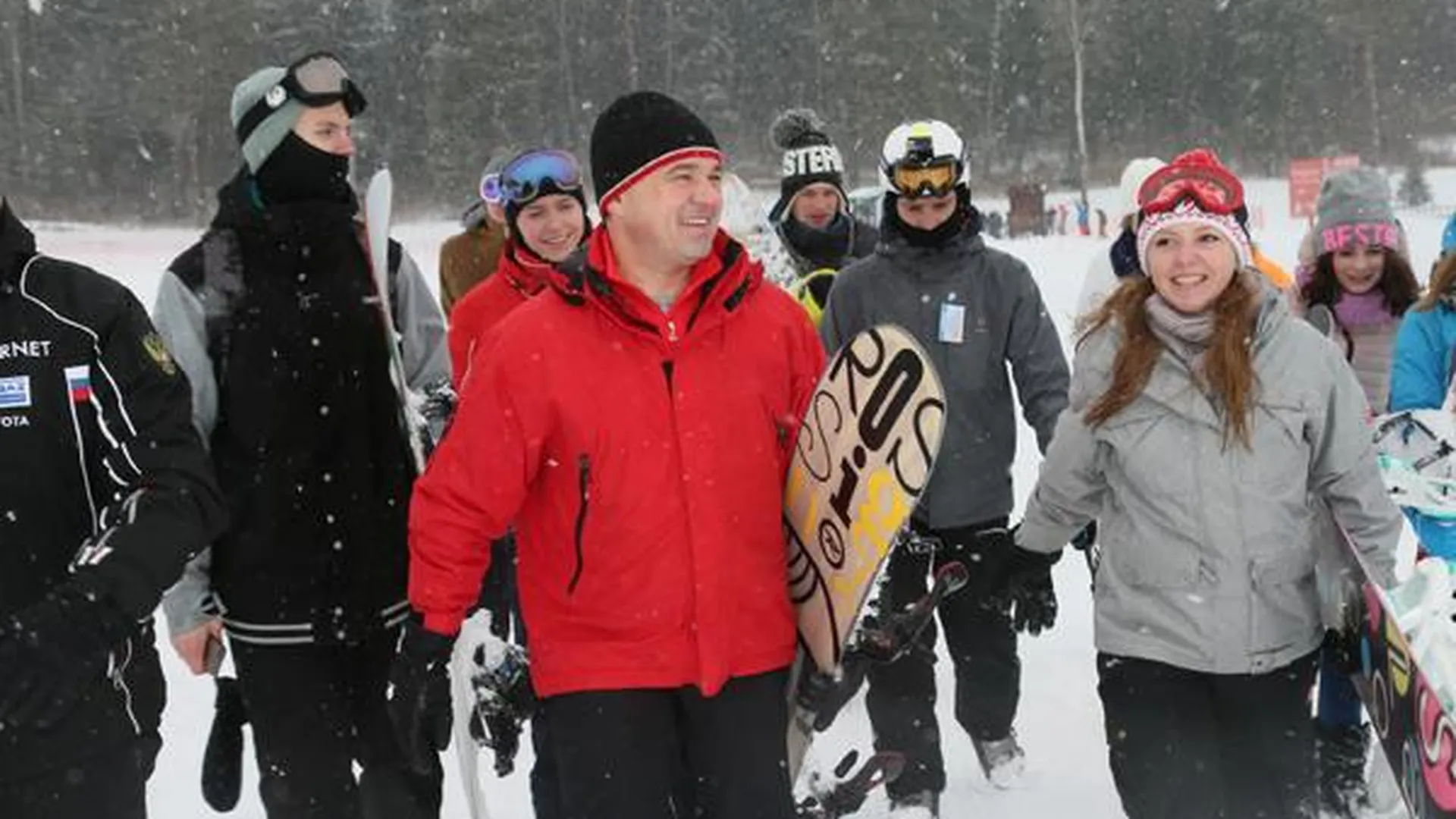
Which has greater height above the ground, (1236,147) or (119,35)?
(119,35)

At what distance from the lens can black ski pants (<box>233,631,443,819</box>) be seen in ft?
10.8

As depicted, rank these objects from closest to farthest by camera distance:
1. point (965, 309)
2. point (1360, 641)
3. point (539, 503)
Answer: point (539, 503)
point (1360, 641)
point (965, 309)

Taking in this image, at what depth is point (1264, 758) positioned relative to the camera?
10.4 feet

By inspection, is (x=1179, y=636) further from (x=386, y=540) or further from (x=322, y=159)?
(x=322, y=159)

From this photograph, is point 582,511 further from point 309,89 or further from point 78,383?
point 309,89

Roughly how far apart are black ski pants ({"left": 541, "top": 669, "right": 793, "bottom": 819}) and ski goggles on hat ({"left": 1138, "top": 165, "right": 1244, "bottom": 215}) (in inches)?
58.8

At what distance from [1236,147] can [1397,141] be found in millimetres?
6066

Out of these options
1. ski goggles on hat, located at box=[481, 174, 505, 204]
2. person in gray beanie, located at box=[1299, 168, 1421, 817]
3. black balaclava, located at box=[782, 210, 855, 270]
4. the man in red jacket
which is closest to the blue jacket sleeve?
person in gray beanie, located at box=[1299, 168, 1421, 817]

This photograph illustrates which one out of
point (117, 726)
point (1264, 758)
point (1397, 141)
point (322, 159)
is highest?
point (1397, 141)

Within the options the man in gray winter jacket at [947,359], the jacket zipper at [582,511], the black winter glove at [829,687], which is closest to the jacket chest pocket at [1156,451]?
the black winter glove at [829,687]

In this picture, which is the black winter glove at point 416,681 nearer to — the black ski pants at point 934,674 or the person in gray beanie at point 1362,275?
the black ski pants at point 934,674

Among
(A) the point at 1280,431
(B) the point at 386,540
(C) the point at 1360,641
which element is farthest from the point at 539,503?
(C) the point at 1360,641

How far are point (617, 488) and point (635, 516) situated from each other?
7cm

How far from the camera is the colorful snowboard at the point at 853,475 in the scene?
277 cm
